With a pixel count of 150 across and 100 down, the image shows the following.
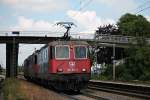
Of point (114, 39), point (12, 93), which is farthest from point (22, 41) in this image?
point (12, 93)

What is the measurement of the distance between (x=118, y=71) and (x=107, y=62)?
75.1ft

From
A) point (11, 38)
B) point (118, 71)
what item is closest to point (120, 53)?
point (118, 71)

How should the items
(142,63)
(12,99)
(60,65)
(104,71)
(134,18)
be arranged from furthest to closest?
(134,18) → (104,71) → (142,63) → (60,65) → (12,99)

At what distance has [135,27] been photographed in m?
112

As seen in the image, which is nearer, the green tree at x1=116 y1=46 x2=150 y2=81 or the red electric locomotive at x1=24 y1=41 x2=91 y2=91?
the red electric locomotive at x1=24 y1=41 x2=91 y2=91

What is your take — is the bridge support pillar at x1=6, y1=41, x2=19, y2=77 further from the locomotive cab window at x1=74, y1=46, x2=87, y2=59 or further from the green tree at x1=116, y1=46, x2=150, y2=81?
the locomotive cab window at x1=74, y1=46, x2=87, y2=59

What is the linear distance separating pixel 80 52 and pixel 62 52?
3.85 feet

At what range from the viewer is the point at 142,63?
255 feet

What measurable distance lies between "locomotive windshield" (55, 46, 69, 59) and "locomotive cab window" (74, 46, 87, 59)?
1.93ft

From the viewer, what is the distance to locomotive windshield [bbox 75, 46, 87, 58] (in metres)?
31.0

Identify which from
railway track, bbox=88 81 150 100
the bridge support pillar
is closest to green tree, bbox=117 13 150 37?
the bridge support pillar

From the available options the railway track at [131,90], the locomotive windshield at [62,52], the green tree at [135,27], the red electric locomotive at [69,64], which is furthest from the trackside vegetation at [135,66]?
Result: the locomotive windshield at [62,52]

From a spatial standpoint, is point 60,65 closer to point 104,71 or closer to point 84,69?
point 84,69

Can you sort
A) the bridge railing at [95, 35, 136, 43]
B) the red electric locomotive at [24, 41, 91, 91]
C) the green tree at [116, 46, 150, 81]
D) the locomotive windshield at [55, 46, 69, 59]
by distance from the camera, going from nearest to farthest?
the red electric locomotive at [24, 41, 91, 91] → the locomotive windshield at [55, 46, 69, 59] → the green tree at [116, 46, 150, 81] → the bridge railing at [95, 35, 136, 43]
